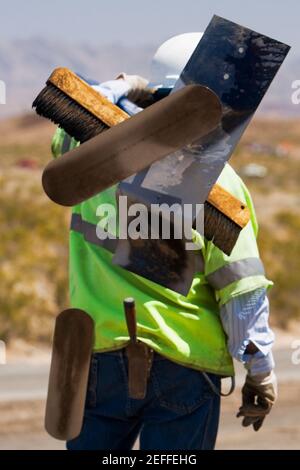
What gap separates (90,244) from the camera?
14.1 feet

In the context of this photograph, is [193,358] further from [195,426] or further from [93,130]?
[93,130]

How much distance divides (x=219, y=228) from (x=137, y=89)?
2.79 feet

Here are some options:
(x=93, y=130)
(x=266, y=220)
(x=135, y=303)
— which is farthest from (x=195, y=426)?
(x=266, y=220)

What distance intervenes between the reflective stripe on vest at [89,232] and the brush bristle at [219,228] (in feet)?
1.58

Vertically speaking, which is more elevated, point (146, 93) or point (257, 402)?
point (146, 93)

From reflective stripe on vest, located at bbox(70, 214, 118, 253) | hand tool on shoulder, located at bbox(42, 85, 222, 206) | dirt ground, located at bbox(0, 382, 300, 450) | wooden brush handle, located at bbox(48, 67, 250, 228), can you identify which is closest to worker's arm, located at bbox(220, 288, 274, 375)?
reflective stripe on vest, located at bbox(70, 214, 118, 253)

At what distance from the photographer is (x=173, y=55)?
429cm

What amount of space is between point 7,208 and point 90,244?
53.2 feet

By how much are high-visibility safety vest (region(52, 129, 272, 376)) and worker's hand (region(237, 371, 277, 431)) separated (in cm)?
10

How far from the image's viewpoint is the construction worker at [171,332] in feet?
13.8

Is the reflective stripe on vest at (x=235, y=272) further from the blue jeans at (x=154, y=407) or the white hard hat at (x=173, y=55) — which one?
the white hard hat at (x=173, y=55)

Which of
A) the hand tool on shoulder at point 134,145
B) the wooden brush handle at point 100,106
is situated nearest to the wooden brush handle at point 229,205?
the wooden brush handle at point 100,106

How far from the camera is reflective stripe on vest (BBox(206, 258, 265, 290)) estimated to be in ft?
13.6

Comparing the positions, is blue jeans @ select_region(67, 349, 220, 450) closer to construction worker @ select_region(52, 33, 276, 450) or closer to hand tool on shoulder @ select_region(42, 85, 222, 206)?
construction worker @ select_region(52, 33, 276, 450)
